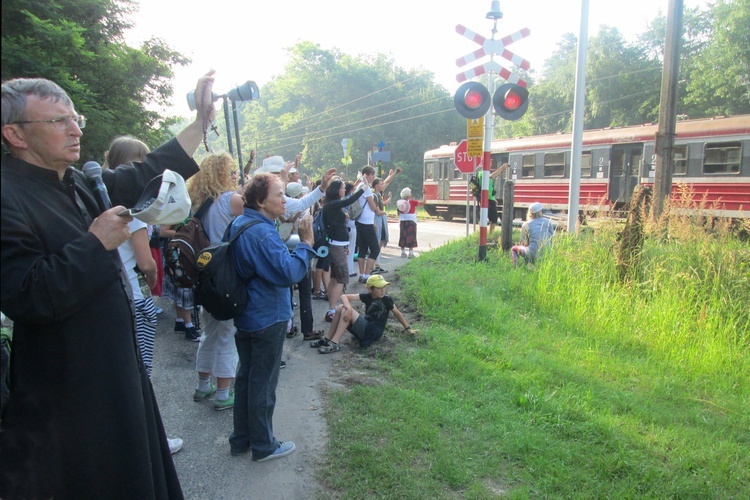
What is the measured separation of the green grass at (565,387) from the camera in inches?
126

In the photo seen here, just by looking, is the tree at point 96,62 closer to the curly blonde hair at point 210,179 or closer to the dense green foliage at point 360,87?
the dense green foliage at point 360,87

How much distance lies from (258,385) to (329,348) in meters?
2.09

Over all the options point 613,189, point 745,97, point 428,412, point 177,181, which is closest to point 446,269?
point 428,412

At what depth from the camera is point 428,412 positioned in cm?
393

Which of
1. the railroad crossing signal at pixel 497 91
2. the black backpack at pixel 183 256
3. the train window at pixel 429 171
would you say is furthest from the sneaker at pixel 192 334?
the train window at pixel 429 171

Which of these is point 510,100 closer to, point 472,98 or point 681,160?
point 472,98

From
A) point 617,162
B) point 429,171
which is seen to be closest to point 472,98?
point 617,162

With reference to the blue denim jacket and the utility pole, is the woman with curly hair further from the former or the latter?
the utility pole

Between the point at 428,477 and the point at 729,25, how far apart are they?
39.3 meters

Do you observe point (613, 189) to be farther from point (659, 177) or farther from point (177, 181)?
point (177, 181)

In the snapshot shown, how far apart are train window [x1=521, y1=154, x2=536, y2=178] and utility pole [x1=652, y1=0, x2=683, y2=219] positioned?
1254cm

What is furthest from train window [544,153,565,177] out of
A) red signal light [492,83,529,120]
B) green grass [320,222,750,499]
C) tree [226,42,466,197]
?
tree [226,42,466,197]

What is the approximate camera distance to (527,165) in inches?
796

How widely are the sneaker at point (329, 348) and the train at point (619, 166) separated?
25.1 feet
